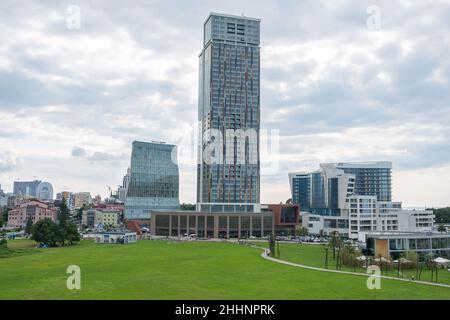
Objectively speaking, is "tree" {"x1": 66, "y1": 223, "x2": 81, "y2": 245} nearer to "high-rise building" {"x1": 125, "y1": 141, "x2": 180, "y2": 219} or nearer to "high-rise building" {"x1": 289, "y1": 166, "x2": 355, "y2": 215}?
"high-rise building" {"x1": 125, "y1": 141, "x2": 180, "y2": 219}

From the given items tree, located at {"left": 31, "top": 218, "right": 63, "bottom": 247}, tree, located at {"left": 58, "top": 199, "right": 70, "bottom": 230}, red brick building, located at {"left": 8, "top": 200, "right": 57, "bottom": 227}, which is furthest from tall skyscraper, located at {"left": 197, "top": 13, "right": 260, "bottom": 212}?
red brick building, located at {"left": 8, "top": 200, "right": 57, "bottom": 227}

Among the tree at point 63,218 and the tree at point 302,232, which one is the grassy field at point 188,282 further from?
the tree at point 302,232

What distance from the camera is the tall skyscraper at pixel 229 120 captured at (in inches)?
6535

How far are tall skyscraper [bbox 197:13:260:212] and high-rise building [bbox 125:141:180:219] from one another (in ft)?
104

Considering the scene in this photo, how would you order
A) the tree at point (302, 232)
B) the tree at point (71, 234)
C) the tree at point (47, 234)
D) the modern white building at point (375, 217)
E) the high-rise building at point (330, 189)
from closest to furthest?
1. the tree at point (47, 234)
2. the tree at point (71, 234)
3. the modern white building at point (375, 217)
4. the tree at point (302, 232)
5. the high-rise building at point (330, 189)

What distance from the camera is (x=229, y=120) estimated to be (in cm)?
16700

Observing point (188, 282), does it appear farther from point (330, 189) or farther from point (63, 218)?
point (330, 189)

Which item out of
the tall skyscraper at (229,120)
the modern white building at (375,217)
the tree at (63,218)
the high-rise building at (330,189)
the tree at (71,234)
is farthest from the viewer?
the tall skyscraper at (229,120)

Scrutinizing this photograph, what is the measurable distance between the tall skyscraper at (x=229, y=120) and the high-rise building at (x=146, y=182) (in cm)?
3164

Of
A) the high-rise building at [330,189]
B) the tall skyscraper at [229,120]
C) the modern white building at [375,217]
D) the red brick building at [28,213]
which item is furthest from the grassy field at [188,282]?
the red brick building at [28,213]

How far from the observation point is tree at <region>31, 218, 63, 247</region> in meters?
102

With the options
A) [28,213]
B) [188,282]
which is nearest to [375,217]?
[188,282]
